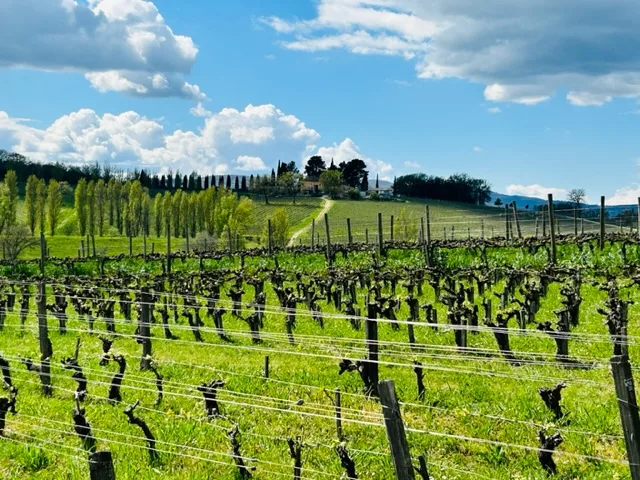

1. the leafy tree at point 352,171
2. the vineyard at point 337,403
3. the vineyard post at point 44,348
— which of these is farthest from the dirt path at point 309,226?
the vineyard post at point 44,348

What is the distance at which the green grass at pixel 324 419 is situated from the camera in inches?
266

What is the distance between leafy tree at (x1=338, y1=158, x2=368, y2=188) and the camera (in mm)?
158637

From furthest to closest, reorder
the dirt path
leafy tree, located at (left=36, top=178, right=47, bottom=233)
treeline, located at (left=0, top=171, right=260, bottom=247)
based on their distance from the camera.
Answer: the dirt path
leafy tree, located at (left=36, top=178, right=47, bottom=233)
treeline, located at (left=0, top=171, right=260, bottom=247)

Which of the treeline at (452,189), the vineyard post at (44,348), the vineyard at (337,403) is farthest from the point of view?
the treeline at (452,189)

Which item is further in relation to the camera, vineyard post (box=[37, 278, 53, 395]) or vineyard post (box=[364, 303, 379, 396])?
vineyard post (box=[37, 278, 53, 395])

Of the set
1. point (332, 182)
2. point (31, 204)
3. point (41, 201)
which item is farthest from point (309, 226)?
point (31, 204)

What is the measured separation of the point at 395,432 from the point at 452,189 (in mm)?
138363

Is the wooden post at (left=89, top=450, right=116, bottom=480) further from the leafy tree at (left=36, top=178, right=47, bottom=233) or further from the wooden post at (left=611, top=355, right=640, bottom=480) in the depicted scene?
the leafy tree at (left=36, top=178, right=47, bottom=233)

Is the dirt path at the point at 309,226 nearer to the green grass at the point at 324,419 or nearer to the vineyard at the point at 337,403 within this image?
the vineyard at the point at 337,403

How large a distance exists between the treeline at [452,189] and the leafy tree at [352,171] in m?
16.7

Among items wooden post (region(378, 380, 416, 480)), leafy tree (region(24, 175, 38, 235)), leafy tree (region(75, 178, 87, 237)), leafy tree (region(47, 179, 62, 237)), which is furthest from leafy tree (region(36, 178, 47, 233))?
wooden post (region(378, 380, 416, 480))

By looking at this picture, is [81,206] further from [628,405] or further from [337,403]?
[628,405]

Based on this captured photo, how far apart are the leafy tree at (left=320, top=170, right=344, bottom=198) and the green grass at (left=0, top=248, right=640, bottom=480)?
127315 mm

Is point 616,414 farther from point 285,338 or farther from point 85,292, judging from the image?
point 85,292
